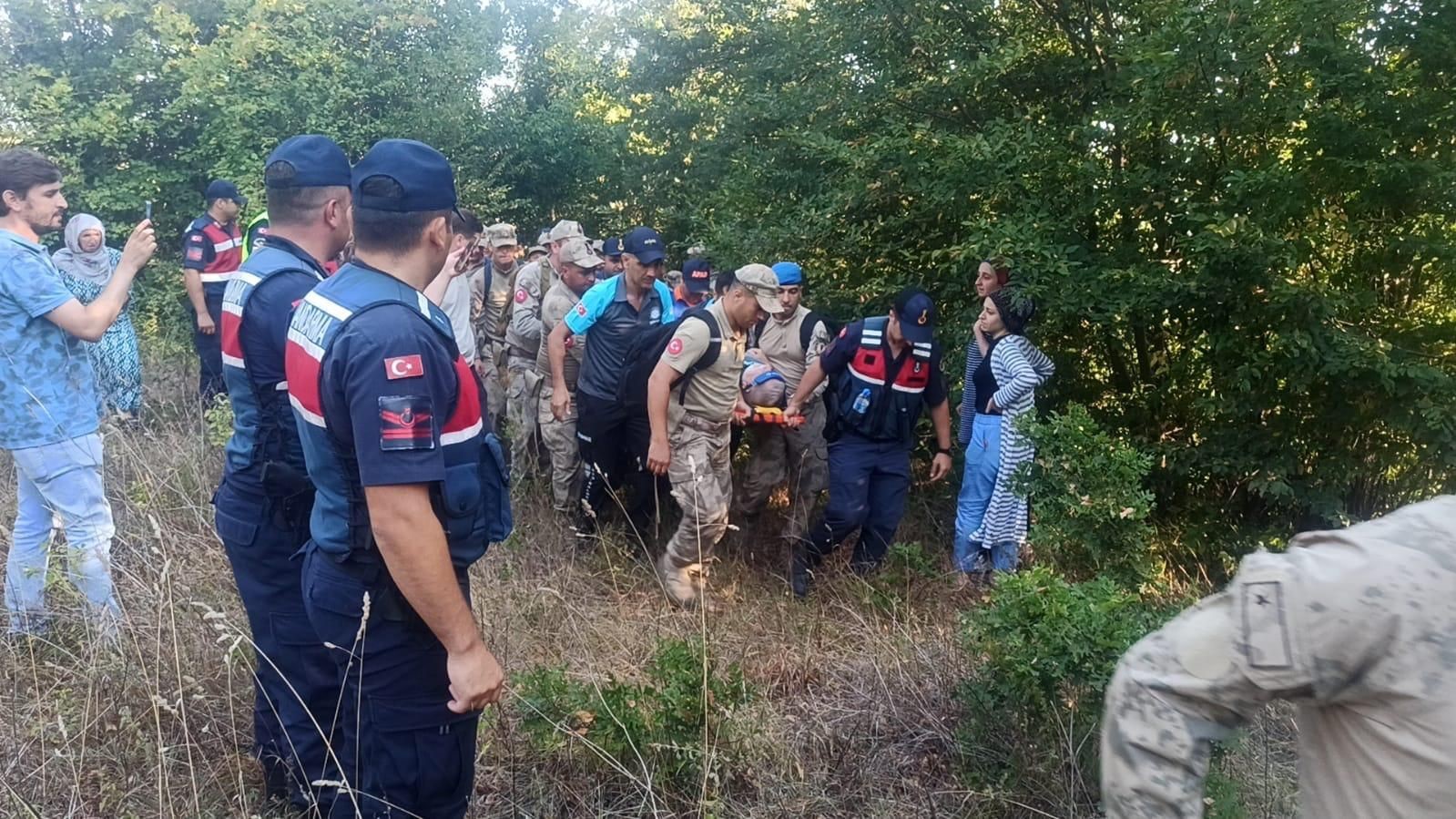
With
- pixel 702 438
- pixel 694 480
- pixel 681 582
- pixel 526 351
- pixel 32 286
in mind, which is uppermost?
pixel 32 286

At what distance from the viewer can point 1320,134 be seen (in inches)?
181

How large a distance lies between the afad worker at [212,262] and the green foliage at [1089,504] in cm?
569

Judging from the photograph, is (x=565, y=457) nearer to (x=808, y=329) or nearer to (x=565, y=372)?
(x=565, y=372)

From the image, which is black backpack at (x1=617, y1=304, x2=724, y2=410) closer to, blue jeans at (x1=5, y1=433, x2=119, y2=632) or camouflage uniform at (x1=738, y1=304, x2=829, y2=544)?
camouflage uniform at (x1=738, y1=304, x2=829, y2=544)

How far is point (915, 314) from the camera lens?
17.7 ft

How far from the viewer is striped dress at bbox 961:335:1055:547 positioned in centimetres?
520

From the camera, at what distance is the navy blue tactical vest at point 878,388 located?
5492 millimetres

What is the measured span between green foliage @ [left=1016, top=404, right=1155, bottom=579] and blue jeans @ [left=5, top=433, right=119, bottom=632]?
140 inches

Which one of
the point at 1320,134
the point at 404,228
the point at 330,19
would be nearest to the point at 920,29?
the point at 1320,134

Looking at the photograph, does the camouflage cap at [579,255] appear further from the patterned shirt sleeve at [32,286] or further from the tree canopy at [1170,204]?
the patterned shirt sleeve at [32,286]

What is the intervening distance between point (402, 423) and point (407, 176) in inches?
A: 22.7

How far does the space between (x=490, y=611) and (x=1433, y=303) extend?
4491mm

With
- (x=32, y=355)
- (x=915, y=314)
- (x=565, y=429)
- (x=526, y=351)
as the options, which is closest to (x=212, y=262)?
(x=526, y=351)

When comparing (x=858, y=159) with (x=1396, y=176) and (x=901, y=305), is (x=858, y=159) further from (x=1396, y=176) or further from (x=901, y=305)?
(x=1396, y=176)
